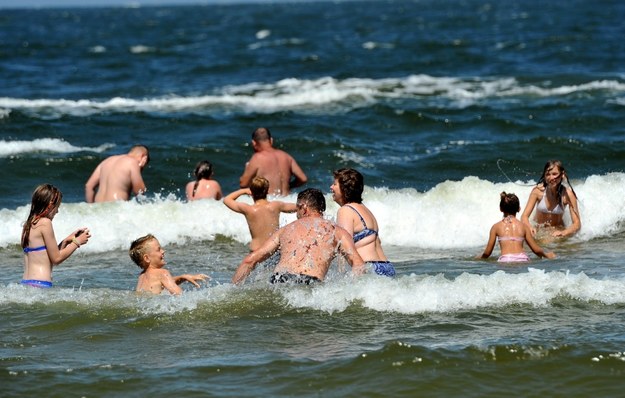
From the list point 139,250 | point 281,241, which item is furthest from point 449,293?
point 139,250

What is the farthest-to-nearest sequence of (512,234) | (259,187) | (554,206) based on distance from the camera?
(554,206) < (512,234) < (259,187)

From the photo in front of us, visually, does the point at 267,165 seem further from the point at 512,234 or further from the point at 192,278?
the point at 192,278

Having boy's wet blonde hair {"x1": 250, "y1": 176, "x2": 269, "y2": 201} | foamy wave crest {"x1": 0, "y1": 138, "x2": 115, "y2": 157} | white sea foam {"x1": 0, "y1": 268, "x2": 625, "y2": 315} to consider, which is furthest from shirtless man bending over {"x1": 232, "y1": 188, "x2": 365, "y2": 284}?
foamy wave crest {"x1": 0, "y1": 138, "x2": 115, "y2": 157}

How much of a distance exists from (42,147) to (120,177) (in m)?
5.58

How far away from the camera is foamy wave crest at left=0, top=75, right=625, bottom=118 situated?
22.2m

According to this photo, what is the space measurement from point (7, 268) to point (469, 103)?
43.2ft

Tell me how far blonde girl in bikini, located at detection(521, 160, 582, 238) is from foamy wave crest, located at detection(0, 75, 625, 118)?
994 cm

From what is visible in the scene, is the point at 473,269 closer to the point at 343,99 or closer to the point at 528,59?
the point at 343,99

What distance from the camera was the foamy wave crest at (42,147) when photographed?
17.3 m

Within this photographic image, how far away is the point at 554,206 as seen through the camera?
38.8 feet

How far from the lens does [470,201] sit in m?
13.5

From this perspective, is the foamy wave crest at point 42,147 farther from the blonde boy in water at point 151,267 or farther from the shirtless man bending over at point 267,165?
the blonde boy in water at point 151,267

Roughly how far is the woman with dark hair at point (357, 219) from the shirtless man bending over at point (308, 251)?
0.44 m

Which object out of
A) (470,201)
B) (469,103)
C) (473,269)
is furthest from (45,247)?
(469,103)
